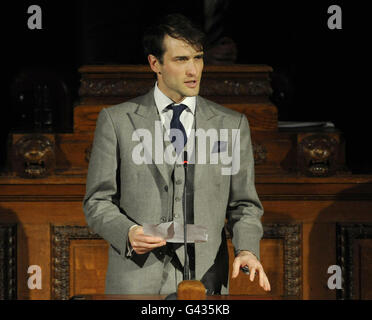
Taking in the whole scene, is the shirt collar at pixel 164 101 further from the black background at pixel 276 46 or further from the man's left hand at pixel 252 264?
the black background at pixel 276 46

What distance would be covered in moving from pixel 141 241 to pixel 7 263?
1535 millimetres

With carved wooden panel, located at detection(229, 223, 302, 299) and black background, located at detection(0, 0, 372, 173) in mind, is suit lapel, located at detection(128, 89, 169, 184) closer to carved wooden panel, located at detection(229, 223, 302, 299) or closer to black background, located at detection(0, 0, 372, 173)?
carved wooden panel, located at detection(229, 223, 302, 299)

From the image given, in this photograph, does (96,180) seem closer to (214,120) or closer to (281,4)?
(214,120)

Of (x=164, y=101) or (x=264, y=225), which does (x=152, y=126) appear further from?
(x=264, y=225)

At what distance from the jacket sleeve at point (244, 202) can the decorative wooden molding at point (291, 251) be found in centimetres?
107

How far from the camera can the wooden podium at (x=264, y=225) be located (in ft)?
12.4

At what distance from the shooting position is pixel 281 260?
12.5 feet

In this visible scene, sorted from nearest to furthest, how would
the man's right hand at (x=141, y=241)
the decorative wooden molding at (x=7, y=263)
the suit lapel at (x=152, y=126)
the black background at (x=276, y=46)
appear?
the man's right hand at (x=141, y=241), the suit lapel at (x=152, y=126), the decorative wooden molding at (x=7, y=263), the black background at (x=276, y=46)

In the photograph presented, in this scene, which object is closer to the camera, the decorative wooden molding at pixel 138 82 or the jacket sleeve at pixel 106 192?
the jacket sleeve at pixel 106 192

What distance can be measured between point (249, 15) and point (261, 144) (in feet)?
4.55

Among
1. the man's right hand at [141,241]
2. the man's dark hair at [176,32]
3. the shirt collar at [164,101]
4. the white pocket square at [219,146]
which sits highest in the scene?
the man's dark hair at [176,32]

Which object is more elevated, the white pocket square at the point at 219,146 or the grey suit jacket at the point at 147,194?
the white pocket square at the point at 219,146

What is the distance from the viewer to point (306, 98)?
4992 millimetres

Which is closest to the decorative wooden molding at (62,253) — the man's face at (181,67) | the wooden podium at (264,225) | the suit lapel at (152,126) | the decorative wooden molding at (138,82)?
the wooden podium at (264,225)
